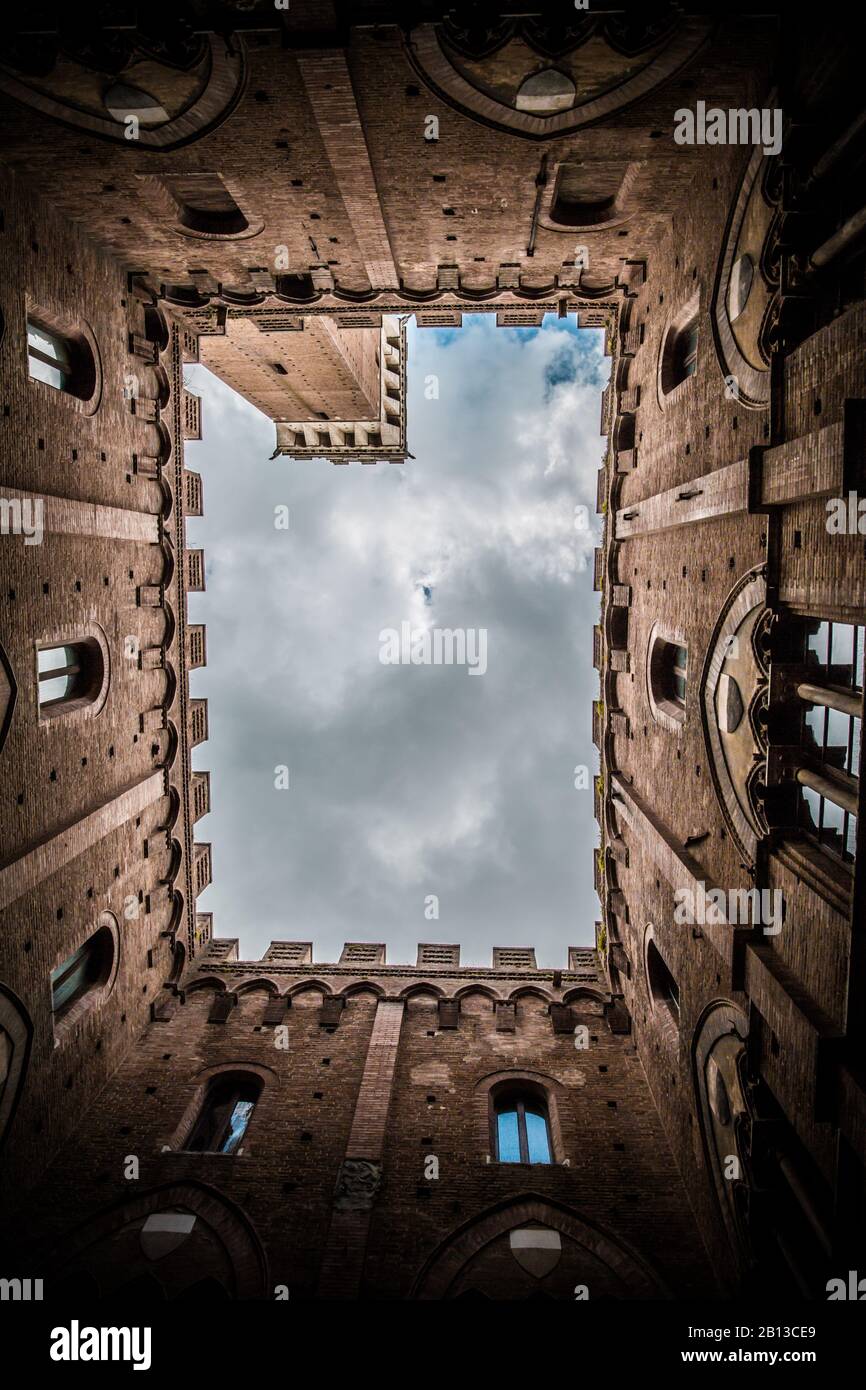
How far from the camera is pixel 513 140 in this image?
12.9 metres

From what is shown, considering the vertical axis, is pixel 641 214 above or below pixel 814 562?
above

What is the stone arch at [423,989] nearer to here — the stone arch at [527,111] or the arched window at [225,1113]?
the arched window at [225,1113]

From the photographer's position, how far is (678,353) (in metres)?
14.6

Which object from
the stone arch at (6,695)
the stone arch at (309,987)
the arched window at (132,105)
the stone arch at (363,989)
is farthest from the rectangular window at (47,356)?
the stone arch at (363,989)

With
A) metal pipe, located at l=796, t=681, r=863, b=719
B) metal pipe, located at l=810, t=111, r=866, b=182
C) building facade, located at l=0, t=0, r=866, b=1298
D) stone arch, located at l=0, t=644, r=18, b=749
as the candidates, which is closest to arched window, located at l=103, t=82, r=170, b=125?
building facade, located at l=0, t=0, r=866, b=1298

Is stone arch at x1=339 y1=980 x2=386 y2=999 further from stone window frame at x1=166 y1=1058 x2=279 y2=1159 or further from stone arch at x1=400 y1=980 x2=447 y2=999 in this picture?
stone window frame at x1=166 y1=1058 x2=279 y2=1159

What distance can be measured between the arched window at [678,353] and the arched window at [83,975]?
51.5 feet

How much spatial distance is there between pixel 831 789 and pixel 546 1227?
8374mm

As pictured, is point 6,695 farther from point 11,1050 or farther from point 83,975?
point 83,975

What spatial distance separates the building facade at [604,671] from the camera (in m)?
9.38

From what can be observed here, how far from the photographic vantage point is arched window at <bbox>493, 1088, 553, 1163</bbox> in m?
13.2
